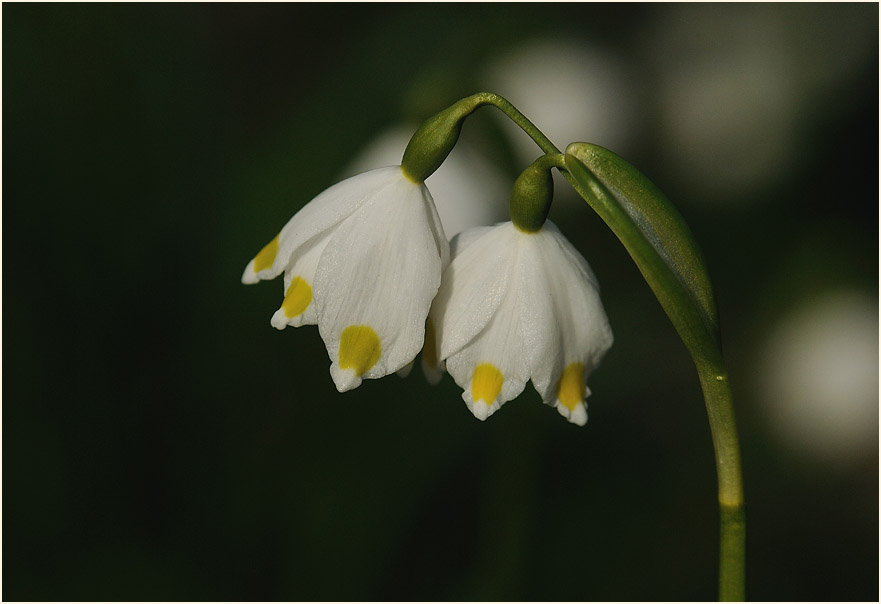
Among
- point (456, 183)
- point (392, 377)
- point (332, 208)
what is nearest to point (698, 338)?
point (332, 208)

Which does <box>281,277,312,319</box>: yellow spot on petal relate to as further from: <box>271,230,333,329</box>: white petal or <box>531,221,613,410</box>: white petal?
<box>531,221,613,410</box>: white petal

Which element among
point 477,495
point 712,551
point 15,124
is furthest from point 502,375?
point 15,124

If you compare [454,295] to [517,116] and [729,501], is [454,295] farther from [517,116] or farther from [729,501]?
[729,501]

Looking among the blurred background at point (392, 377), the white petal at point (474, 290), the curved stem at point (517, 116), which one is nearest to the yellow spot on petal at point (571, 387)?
the white petal at point (474, 290)

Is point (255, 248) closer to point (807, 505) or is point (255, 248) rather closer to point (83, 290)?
point (83, 290)

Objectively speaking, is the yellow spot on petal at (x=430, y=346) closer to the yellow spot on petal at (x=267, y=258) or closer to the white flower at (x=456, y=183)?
the yellow spot on petal at (x=267, y=258)
